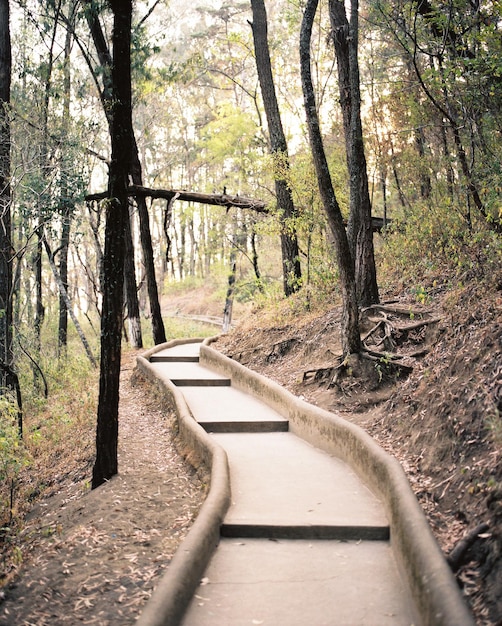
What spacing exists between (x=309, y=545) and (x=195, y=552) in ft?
3.68

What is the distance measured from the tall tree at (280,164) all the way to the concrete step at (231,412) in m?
4.68

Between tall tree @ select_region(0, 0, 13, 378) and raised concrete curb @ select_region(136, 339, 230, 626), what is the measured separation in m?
7.30

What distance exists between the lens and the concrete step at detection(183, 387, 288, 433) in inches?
383

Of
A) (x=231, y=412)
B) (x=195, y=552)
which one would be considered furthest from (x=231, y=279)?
(x=195, y=552)

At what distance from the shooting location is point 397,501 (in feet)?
17.7

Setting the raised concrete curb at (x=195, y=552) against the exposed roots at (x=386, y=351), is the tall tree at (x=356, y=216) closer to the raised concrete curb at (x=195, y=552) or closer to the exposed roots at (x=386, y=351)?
the exposed roots at (x=386, y=351)

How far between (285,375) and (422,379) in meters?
4.38

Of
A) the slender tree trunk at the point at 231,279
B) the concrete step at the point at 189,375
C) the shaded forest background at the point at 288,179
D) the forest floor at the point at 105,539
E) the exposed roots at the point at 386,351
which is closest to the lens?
the forest floor at the point at 105,539

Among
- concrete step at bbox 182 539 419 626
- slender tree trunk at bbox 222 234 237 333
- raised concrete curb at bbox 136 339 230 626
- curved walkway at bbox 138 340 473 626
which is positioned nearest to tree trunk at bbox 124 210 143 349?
slender tree trunk at bbox 222 234 237 333

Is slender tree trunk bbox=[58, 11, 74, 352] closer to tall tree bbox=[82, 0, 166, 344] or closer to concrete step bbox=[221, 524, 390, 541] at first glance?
tall tree bbox=[82, 0, 166, 344]

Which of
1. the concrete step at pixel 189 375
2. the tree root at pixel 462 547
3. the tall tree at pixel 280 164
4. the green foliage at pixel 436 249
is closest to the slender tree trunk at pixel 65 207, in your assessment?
the concrete step at pixel 189 375

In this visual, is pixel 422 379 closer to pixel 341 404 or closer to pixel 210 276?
pixel 341 404

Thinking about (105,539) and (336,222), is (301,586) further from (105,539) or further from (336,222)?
(336,222)

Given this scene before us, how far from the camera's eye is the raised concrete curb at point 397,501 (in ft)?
12.8
